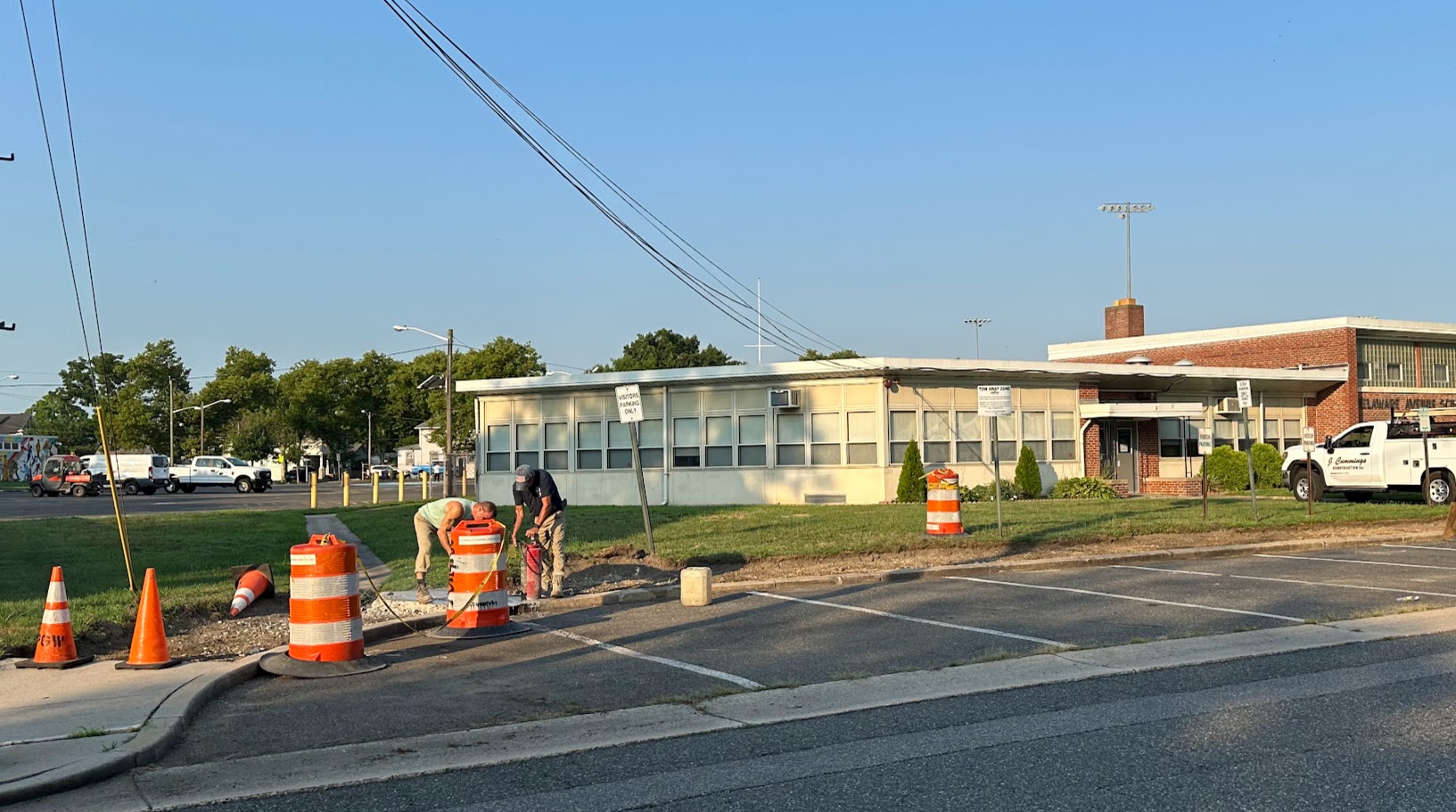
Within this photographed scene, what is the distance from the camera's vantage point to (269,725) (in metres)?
7.86

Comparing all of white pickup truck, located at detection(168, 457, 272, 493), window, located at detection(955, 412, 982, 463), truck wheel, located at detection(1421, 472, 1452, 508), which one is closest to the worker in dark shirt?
window, located at detection(955, 412, 982, 463)

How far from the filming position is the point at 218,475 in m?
62.4

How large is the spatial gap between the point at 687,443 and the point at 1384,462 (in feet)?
57.1

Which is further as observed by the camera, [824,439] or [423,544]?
[824,439]

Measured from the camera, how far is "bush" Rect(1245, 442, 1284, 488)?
1368 inches

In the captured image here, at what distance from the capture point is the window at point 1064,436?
34.1 meters

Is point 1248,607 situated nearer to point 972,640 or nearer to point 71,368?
point 972,640

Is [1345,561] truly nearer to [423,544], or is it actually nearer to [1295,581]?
[1295,581]

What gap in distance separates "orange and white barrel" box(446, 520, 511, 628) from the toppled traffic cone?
2604mm

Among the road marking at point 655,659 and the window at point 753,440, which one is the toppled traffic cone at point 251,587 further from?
the window at point 753,440

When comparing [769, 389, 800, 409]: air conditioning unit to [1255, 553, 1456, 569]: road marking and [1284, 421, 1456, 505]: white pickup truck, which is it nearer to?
[1284, 421, 1456, 505]: white pickup truck

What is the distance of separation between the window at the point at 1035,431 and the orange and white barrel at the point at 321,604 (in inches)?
1032

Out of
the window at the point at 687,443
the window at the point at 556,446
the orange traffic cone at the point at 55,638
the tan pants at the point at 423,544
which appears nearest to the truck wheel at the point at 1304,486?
the window at the point at 687,443

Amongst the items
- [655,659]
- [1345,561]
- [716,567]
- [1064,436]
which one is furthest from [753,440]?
[655,659]
